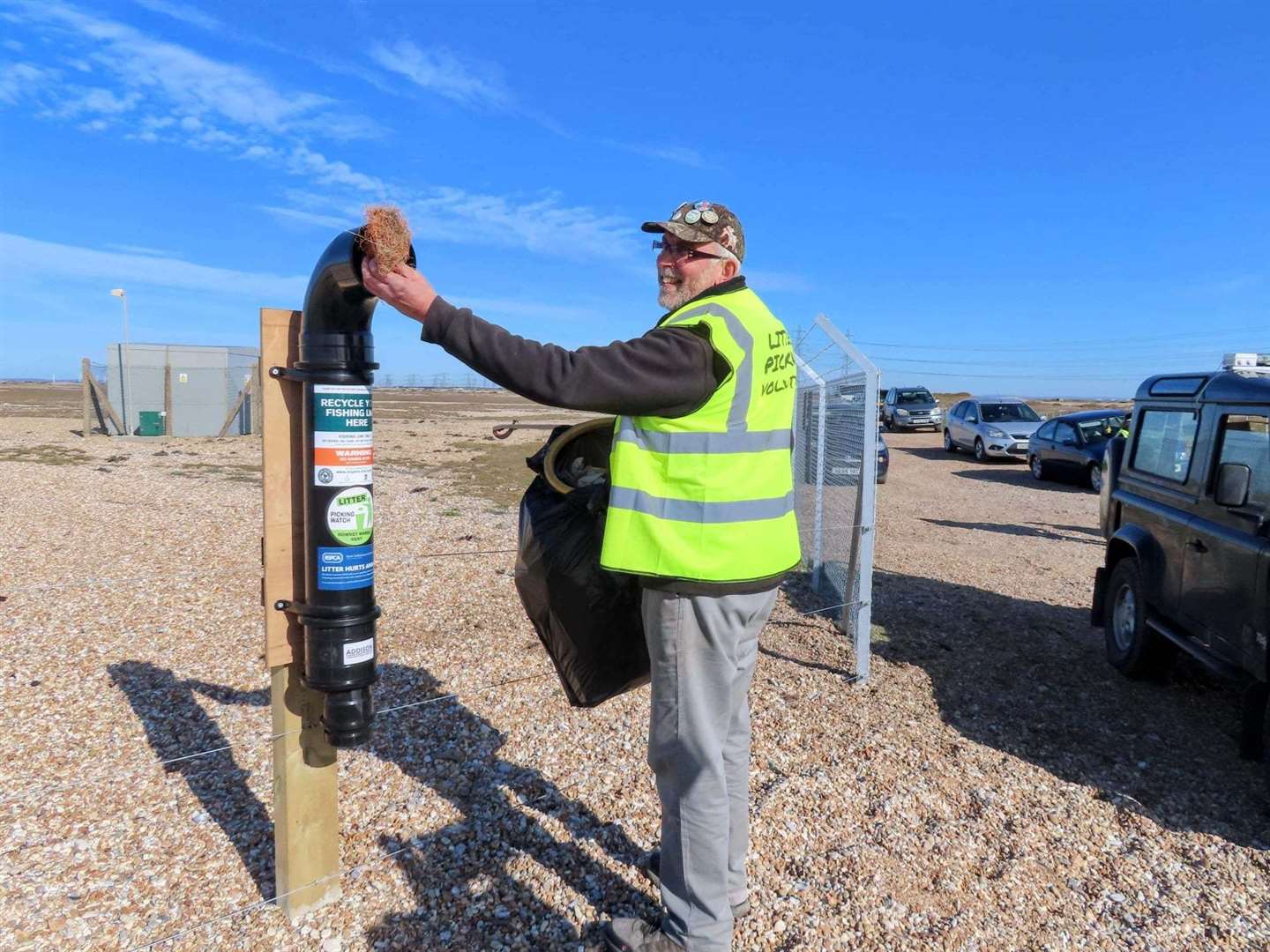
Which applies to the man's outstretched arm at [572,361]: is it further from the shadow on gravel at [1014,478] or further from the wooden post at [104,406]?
the wooden post at [104,406]

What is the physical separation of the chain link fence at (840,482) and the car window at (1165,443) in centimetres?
172

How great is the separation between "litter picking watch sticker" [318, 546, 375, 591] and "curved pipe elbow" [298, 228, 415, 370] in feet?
1.77

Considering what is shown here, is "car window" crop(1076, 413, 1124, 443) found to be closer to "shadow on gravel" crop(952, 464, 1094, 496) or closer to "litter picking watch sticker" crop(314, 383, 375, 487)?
"shadow on gravel" crop(952, 464, 1094, 496)

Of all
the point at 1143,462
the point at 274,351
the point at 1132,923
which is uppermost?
the point at 274,351

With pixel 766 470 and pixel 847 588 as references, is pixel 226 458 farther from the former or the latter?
pixel 766 470

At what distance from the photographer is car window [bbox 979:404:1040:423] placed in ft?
75.0

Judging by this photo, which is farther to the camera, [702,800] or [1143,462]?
[1143,462]

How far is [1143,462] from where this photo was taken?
5.54m

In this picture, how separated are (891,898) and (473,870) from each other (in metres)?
1.51

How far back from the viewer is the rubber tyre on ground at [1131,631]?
16.9ft

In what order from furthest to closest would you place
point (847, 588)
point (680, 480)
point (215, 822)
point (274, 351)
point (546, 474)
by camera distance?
point (847, 588) → point (215, 822) → point (546, 474) → point (274, 351) → point (680, 480)

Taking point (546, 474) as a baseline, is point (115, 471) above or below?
below

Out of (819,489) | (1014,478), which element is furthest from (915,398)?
(819,489)

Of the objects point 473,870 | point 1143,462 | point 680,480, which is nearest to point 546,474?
point 680,480
